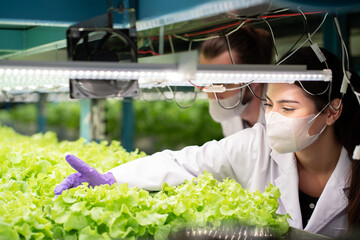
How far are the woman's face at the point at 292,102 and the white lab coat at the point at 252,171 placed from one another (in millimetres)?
379

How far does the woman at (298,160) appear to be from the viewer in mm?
2676

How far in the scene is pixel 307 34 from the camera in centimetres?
262

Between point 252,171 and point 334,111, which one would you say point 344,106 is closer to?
point 334,111

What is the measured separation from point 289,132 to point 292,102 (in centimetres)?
17

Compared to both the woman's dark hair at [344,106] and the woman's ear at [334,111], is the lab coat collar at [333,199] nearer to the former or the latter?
the woman's dark hair at [344,106]

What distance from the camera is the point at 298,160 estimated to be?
3.03 meters

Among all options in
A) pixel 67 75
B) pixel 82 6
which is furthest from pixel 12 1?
pixel 67 75

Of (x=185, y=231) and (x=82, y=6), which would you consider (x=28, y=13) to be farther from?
(x=185, y=231)

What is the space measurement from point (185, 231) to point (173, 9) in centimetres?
92

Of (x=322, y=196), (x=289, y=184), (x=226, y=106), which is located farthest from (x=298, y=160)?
(x=226, y=106)

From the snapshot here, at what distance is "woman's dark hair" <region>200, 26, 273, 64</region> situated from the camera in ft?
10.7

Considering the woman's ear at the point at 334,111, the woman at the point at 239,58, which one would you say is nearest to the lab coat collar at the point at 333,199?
the woman's ear at the point at 334,111

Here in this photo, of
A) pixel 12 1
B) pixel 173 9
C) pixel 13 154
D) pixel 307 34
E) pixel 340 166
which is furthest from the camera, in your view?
pixel 13 154

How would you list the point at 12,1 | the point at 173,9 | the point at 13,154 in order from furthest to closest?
the point at 13,154 → the point at 12,1 → the point at 173,9
